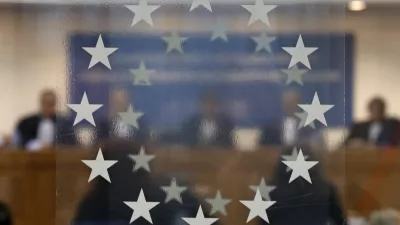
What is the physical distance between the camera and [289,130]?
1.87 m

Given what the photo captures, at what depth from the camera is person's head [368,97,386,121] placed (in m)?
2.01

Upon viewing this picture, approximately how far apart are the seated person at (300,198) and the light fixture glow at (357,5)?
0.52m

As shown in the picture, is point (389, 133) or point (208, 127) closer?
point (208, 127)

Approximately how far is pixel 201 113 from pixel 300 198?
0.43 metres

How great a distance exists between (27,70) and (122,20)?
430 mm

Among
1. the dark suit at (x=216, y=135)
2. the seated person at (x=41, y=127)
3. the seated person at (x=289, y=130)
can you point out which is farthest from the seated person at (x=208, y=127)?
the seated person at (x=41, y=127)

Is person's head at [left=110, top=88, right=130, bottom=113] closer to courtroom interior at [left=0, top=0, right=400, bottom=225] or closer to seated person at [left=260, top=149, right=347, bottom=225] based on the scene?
courtroom interior at [left=0, top=0, right=400, bottom=225]

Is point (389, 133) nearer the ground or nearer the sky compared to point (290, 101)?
nearer the ground

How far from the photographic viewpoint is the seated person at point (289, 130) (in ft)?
6.08

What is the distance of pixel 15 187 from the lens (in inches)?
81.4

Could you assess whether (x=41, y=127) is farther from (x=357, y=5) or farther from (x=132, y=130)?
(x=357, y=5)

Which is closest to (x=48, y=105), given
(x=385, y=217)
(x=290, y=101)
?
(x=290, y=101)

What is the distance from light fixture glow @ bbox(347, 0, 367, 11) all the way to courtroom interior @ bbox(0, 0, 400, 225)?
4 cm

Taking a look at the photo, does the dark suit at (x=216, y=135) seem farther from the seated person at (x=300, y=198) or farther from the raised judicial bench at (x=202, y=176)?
the seated person at (x=300, y=198)
